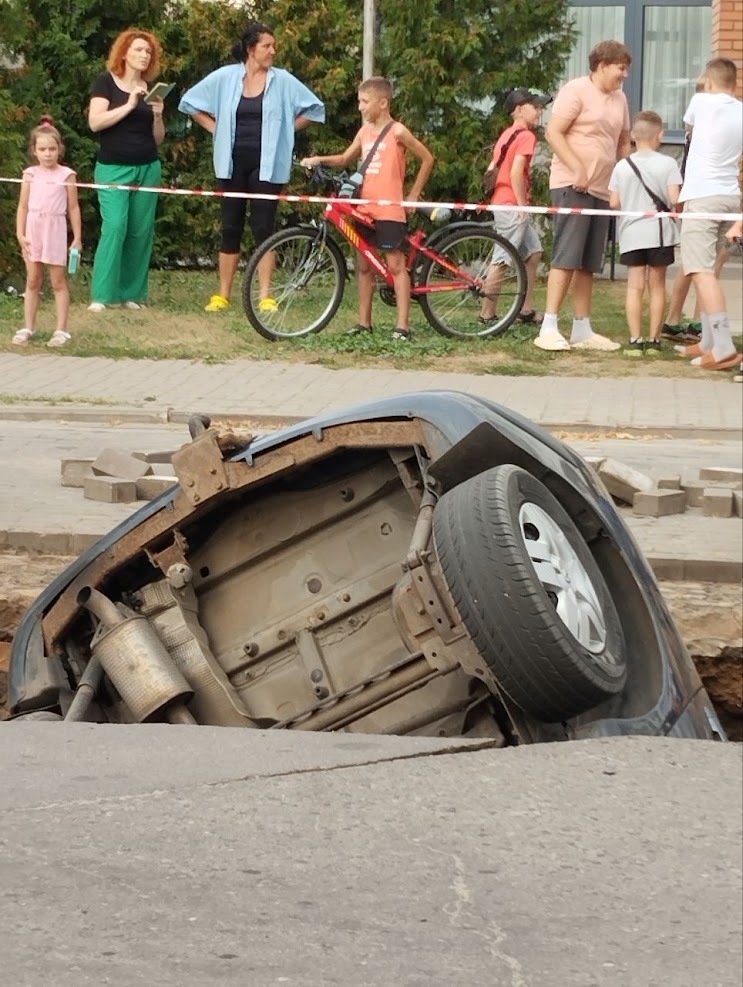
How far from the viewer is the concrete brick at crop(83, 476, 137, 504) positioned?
7742mm

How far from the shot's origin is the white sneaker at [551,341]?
12680mm

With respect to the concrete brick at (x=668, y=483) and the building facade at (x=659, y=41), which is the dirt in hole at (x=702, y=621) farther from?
the building facade at (x=659, y=41)

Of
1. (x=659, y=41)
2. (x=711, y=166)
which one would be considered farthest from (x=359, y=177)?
(x=659, y=41)

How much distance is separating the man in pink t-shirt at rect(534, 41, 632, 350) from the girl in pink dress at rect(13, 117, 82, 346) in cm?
334

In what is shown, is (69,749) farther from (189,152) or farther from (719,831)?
(189,152)

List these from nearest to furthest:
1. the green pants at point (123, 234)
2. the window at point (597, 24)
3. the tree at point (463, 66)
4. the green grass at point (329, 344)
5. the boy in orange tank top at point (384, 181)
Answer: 1. the green grass at point (329, 344)
2. the boy in orange tank top at point (384, 181)
3. the green pants at point (123, 234)
4. the tree at point (463, 66)
5. the window at point (597, 24)

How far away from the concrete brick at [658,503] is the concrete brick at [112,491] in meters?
2.12

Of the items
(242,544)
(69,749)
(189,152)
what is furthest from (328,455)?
(189,152)

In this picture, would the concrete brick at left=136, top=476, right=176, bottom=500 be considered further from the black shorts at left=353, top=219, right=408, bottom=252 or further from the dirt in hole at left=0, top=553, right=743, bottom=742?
the black shorts at left=353, top=219, right=408, bottom=252

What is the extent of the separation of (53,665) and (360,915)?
1.60 metres

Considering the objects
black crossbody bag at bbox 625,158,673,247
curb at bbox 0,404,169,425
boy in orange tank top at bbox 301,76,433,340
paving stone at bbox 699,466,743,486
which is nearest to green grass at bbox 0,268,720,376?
boy in orange tank top at bbox 301,76,433,340

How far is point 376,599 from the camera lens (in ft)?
15.0

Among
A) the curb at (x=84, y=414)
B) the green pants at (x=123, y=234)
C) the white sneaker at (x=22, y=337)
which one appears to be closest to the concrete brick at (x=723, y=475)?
the curb at (x=84, y=414)

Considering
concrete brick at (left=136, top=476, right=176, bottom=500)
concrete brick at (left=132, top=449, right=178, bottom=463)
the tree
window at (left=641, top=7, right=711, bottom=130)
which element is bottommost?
concrete brick at (left=136, top=476, right=176, bottom=500)
